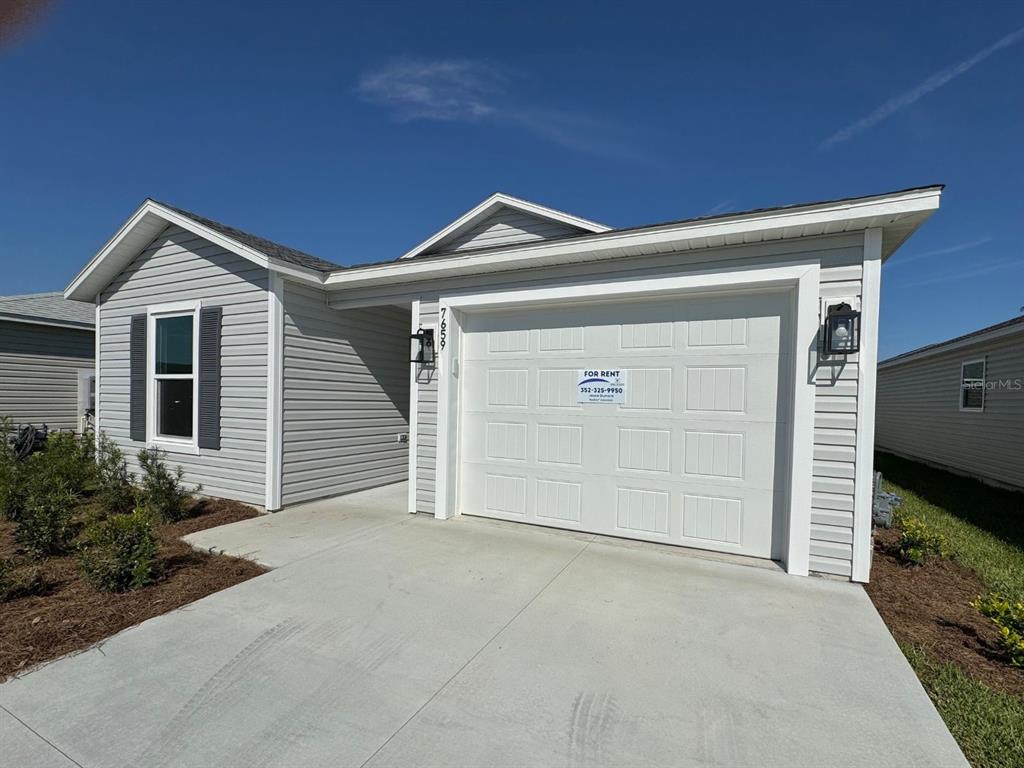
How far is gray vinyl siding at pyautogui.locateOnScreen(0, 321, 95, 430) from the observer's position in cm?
974

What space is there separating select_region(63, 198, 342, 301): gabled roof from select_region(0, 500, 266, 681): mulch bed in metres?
3.33

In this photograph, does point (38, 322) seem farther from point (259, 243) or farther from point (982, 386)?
point (982, 386)

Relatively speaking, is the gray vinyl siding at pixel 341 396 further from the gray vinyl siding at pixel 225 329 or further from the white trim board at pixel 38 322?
the white trim board at pixel 38 322

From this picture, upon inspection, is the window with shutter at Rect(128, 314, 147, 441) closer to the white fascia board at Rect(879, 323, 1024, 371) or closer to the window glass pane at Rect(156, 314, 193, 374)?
the window glass pane at Rect(156, 314, 193, 374)

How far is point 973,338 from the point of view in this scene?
9.45 metres

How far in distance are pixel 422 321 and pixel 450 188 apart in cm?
796

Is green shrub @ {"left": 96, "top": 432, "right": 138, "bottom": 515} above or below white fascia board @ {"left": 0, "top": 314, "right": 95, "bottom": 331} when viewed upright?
below

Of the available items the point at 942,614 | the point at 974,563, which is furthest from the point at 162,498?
the point at 974,563

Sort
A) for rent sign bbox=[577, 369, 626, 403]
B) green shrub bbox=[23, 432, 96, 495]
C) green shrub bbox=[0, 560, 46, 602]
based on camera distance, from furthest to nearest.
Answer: green shrub bbox=[23, 432, 96, 495] → for rent sign bbox=[577, 369, 626, 403] → green shrub bbox=[0, 560, 46, 602]

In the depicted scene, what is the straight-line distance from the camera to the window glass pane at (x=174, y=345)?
6.66 metres

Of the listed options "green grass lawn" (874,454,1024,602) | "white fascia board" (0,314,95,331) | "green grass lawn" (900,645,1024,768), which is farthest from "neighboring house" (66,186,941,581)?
"white fascia board" (0,314,95,331)

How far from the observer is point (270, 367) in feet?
19.1

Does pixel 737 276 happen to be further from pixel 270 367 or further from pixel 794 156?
pixel 794 156

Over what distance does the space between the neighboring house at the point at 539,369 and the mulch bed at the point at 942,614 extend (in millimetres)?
388
